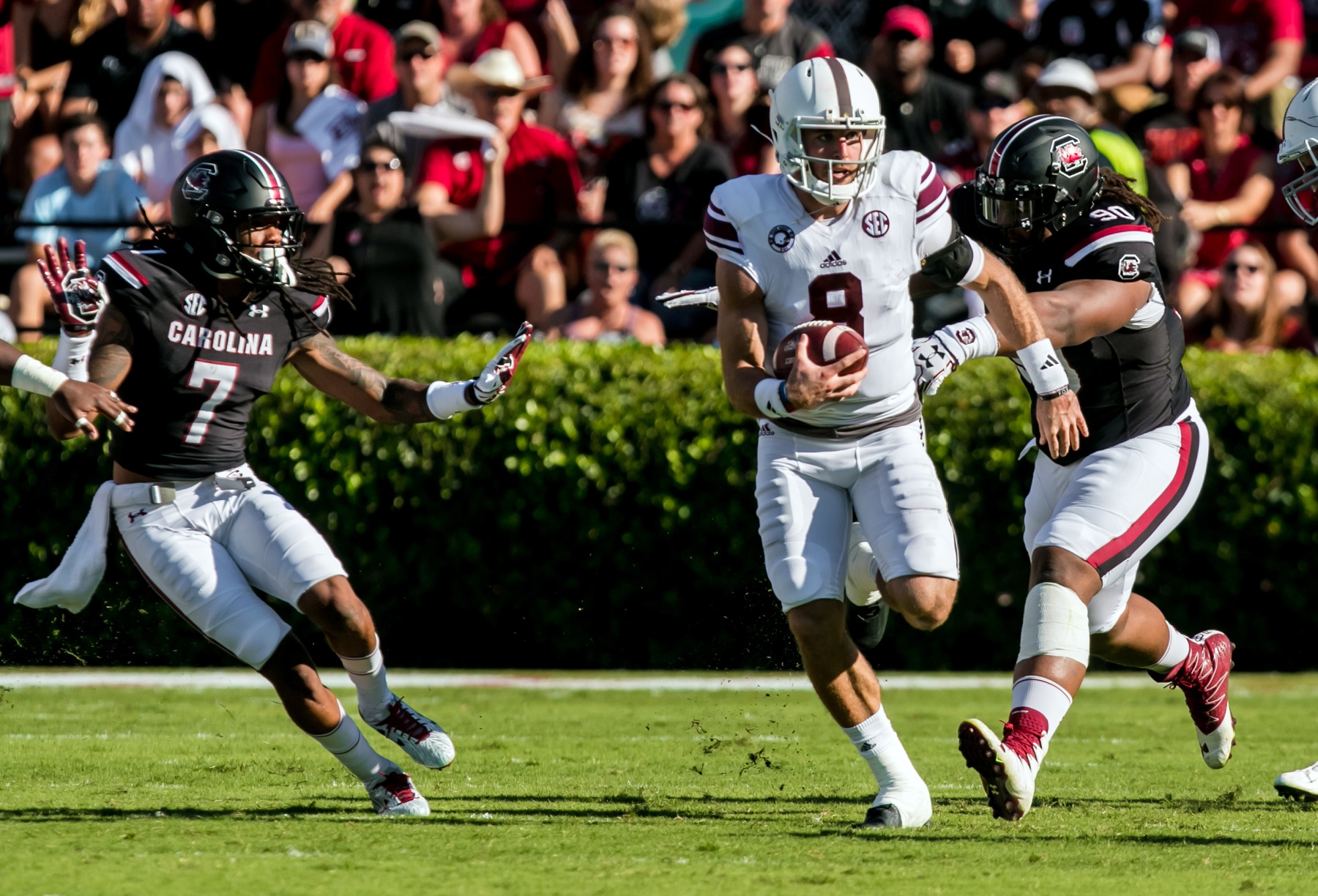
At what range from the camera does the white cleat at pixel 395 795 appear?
5.23 metres

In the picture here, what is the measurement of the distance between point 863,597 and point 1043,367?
3.70 ft

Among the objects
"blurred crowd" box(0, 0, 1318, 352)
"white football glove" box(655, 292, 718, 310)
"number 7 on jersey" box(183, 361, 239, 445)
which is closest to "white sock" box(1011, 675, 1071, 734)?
"white football glove" box(655, 292, 718, 310)

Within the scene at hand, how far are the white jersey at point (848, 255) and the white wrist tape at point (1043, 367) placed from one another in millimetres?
283

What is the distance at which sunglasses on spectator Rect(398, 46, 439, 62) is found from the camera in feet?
33.6

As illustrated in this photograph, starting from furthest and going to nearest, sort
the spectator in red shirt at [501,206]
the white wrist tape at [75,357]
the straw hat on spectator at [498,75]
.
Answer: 1. the straw hat on spectator at [498,75]
2. the spectator in red shirt at [501,206]
3. the white wrist tape at [75,357]

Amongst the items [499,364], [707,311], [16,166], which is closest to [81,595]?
[499,364]

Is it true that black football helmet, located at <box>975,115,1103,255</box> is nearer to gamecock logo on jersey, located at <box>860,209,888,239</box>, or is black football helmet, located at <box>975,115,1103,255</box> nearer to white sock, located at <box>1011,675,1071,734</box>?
Result: gamecock logo on jersey, located at <box>860,209,888,239</box>

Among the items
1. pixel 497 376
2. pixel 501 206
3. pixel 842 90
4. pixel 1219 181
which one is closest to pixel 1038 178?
pixel 842 90

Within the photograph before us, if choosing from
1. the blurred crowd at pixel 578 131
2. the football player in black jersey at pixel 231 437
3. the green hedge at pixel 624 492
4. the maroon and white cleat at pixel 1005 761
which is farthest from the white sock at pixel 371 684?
the blurred crowd at pixel 578 131

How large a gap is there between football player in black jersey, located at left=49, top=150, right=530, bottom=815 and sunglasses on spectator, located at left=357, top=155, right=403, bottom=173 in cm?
404

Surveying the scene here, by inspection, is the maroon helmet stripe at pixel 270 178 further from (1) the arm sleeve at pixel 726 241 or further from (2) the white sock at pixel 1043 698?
(2) the white sock at pixel 1043 698

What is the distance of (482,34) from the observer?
1126cm

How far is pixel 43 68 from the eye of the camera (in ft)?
38.9

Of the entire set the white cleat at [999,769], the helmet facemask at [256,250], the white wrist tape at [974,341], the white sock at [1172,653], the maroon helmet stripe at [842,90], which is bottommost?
the white sock at [1172,653]
